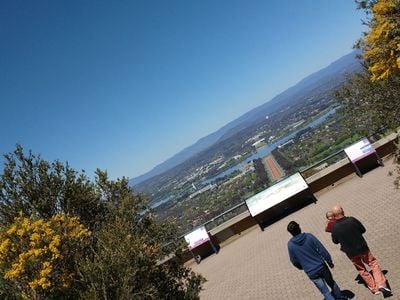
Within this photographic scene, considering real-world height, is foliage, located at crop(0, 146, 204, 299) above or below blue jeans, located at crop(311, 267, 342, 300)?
above

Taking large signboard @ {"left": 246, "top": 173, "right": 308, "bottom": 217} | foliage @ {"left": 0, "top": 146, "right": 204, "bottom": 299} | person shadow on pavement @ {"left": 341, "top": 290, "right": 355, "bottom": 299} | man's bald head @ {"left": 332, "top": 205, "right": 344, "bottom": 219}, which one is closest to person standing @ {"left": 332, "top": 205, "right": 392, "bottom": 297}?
man's bald head @ {"left": 332, "top": 205, "right": 344, "bottom": 219}

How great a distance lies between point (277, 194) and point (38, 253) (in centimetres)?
1202

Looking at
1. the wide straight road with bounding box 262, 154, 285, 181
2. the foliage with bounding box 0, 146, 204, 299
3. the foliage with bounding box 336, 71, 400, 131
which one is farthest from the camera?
the wide straight road with bounding box 262, 154, 285, 181

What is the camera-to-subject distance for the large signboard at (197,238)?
1766 cm

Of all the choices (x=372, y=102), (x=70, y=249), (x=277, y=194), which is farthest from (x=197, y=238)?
(x=372, y=102)

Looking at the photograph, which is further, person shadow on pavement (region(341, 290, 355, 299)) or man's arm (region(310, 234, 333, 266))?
person shadow on pavement (region(341, 290, 355, 299))

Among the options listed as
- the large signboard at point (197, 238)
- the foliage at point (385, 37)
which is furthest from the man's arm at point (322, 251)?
the large signboard at point (197, 238)

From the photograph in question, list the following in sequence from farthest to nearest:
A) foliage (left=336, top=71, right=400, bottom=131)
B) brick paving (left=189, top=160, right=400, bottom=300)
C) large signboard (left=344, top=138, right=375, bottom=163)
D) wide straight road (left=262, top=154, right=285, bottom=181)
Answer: wide straight road (left=262, top=154, right=285, bottom=181), foliage (left=336, top=71, right=400, bottom=131), large signboard (left=344, top=138, right=375, bottom=163), brick paving (left=189, top=160, right=400, bottom=300)

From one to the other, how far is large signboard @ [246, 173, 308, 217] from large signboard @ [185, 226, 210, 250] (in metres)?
2.29

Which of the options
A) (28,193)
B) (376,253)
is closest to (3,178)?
(28,193)

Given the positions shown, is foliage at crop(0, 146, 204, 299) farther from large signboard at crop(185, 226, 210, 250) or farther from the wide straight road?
the wide straight road

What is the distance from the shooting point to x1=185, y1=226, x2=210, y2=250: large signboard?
17656mm

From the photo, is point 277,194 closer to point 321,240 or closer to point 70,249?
point 321,240

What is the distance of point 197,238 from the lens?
17.8 meters
